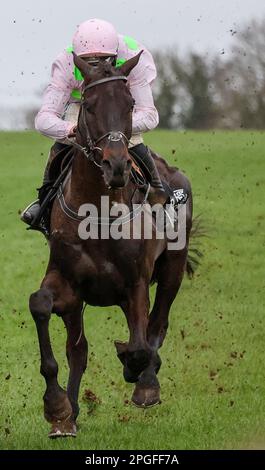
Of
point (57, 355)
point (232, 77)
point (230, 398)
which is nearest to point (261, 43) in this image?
point (232, 77)

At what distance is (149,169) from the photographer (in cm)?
796

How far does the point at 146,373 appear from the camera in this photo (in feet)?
26.7

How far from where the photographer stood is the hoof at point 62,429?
283 inches

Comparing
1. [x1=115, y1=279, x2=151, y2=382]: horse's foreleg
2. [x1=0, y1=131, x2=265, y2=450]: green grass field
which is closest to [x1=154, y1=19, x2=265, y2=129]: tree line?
[x1=0, y1=131, x2=265, y2=450]: green grass field

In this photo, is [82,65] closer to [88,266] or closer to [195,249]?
[88,266]

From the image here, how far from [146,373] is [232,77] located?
30.3 m

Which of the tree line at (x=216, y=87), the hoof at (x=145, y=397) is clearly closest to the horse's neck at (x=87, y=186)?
the hoof at (x=145, y=397)

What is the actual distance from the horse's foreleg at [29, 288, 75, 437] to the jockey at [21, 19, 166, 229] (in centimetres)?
93

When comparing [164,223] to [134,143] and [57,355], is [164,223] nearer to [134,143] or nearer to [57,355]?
[134,143]

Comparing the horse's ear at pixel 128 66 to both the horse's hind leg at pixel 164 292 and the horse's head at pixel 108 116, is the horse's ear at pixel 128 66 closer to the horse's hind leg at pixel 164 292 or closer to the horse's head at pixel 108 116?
the horse's head at pixel 108 116

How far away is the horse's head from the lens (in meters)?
6.38

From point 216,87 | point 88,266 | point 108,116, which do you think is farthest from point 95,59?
point 216,87

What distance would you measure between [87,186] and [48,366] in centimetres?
122

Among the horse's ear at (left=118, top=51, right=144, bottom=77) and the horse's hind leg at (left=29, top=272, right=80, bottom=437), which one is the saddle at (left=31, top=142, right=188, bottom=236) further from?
the horse's ear at (left=118, top=51, right=144, bottom=77)
